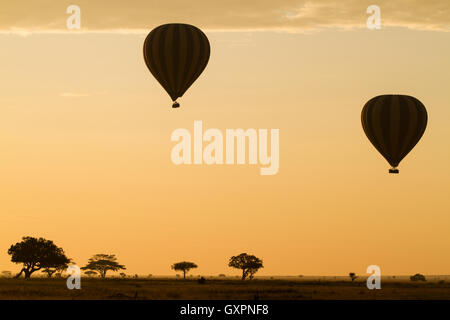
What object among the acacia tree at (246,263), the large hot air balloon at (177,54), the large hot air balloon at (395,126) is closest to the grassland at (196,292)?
the large hot air balloon at (395,126)

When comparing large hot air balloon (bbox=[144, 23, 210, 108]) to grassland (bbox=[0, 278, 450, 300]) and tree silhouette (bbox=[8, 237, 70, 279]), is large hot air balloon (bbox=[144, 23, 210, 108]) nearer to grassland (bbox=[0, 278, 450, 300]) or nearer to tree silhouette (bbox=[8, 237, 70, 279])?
grassland (bbox=[0, 278, 450, 300])

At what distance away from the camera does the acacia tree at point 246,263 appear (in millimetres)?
163125

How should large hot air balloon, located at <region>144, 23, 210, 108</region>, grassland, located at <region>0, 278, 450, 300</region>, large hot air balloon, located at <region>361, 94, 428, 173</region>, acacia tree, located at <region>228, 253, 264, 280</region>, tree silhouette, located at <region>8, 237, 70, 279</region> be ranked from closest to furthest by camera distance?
large hot air balloon, located at <region>144, 23, 210, 108</region> < large hot air balloon, located at <region>361, 94, 428, 173</region> < grassland, located at <region>0, 278, 450, 300</region> < tree silhouette, located at <region>8, 237, 70, 279</region> < acacia tree, located at <region>228, 253, 264, 280</region>

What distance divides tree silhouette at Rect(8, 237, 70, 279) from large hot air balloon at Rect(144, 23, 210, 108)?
6907cm

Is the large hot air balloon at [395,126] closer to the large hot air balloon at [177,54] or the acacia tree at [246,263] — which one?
the large hot air balloon at [177,54]

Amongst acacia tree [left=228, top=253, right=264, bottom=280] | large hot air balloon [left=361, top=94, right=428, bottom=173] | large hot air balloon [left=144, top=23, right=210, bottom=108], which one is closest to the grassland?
large hot air balloon [left=361, top=94, right=428, bottom=173]

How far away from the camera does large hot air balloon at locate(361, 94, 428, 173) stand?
204 ft

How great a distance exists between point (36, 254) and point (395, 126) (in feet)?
245

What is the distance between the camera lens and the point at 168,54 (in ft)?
195

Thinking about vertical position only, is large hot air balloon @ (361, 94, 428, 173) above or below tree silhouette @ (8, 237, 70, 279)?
above

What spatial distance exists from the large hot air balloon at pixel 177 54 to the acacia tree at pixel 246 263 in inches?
4173
